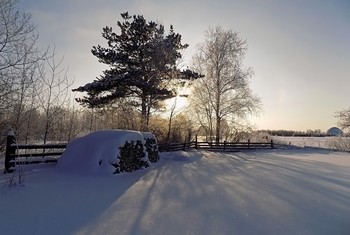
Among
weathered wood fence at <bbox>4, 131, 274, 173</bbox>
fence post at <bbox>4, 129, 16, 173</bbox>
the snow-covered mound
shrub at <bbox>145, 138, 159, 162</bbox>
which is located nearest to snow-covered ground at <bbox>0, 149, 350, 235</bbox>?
the snow-covered mound

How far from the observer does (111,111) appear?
2066 centimetres

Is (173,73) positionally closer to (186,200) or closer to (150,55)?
(150,55)

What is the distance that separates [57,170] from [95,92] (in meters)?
10.5

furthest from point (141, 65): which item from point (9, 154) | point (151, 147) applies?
point (9, 154)

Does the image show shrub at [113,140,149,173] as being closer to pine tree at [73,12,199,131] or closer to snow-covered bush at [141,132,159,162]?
snow-covered bush at [141,132,159,162]

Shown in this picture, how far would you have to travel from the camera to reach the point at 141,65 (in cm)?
2020

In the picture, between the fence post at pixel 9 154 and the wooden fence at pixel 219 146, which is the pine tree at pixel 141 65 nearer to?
the wooden fence at pixel 219 146

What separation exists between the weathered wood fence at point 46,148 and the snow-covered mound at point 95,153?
3.71ft

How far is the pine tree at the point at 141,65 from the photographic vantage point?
64.0 feet

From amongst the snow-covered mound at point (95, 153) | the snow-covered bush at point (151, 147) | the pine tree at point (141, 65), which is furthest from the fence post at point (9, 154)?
the pine tree at point (141, 65)

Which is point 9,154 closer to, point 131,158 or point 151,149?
point 131,158

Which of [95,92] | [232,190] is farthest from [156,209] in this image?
[95,92]

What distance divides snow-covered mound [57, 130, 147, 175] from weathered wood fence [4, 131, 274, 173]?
3.71 ft

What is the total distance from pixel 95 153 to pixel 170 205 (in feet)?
14.7
